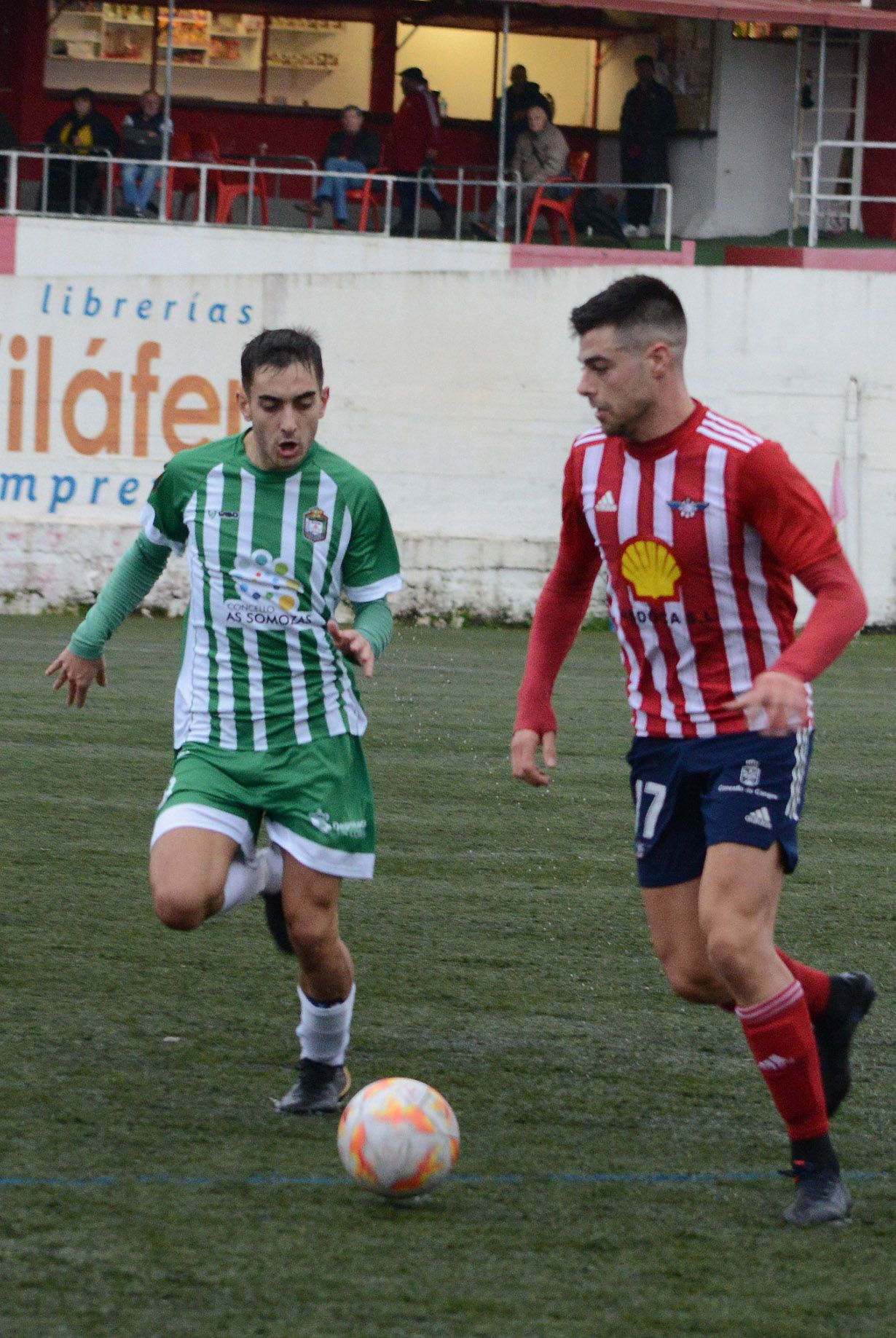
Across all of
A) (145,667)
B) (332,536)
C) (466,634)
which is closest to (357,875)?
(332,536)

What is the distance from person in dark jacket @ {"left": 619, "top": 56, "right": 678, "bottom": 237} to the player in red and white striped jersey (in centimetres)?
1755

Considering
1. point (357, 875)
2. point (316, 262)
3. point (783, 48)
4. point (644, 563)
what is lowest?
point (357, 875)

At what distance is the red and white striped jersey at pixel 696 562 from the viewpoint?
4289 mm

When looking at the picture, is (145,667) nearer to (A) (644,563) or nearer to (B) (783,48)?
(A) (644,563)

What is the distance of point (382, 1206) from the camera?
4.22m

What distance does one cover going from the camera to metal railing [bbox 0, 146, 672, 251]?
1875 centimetres

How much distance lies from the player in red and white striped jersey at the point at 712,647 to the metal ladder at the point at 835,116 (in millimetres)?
19643

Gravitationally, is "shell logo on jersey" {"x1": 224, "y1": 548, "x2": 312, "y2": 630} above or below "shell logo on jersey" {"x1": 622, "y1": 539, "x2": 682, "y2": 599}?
below

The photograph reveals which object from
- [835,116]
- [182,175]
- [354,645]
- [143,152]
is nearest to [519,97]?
[182,175]

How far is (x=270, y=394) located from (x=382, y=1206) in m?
1.91

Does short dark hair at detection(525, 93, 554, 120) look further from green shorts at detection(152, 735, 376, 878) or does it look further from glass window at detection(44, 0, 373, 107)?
green shorts at detection(152, 735, 376, 878)

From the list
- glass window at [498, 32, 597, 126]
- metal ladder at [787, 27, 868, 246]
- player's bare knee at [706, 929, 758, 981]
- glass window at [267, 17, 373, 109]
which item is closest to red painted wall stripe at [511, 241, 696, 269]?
metal ladder at [787, 27, 868, 246]

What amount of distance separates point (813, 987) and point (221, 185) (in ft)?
54.5

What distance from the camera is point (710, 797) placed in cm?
432
